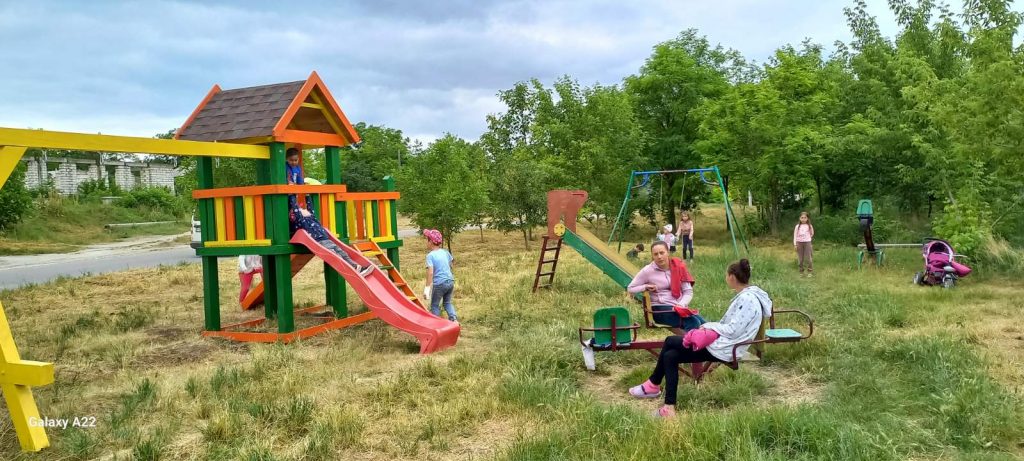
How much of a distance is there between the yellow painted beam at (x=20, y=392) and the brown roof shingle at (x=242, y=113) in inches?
160

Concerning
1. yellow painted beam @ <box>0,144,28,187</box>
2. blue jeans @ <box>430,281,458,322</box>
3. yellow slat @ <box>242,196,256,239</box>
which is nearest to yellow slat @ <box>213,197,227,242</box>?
yellow slat @ <box>242,196,256,239</box>

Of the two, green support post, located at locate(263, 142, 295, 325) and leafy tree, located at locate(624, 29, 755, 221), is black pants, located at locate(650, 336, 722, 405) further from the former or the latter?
leafy tree, located at locate(624, 29, 755, 221)

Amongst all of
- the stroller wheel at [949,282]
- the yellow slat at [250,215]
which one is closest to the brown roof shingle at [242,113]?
Result: the yellow slat at [250,215]

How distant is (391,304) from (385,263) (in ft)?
3.96

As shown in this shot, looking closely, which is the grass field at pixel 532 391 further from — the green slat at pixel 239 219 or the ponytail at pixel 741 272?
the green slat at pixel 239 219

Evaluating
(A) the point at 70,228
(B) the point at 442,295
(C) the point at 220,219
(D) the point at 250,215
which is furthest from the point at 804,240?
(A) the point at 70,228

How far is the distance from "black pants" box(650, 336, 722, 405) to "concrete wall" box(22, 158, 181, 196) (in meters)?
45.1

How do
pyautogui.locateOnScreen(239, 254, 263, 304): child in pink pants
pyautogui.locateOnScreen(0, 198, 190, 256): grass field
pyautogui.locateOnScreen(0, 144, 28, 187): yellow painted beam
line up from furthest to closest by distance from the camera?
pyautogui.locateOnScreen(0, 198, 190, 256): grass field, pyautogui.locateOnScreen(239, 254, 263, 304): child in pink pants, pyautogui.locateOnScreen(0, 144, 28, 187): yellow painted beam

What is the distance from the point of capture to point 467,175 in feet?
66.8

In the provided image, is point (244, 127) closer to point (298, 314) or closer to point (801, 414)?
point (298, 314)

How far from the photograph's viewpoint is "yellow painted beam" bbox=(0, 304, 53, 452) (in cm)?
436

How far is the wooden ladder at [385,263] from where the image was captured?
8253mm

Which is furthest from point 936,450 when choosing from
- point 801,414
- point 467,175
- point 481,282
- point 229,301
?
point 467,175

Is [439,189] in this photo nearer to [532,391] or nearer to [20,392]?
[532,391]
